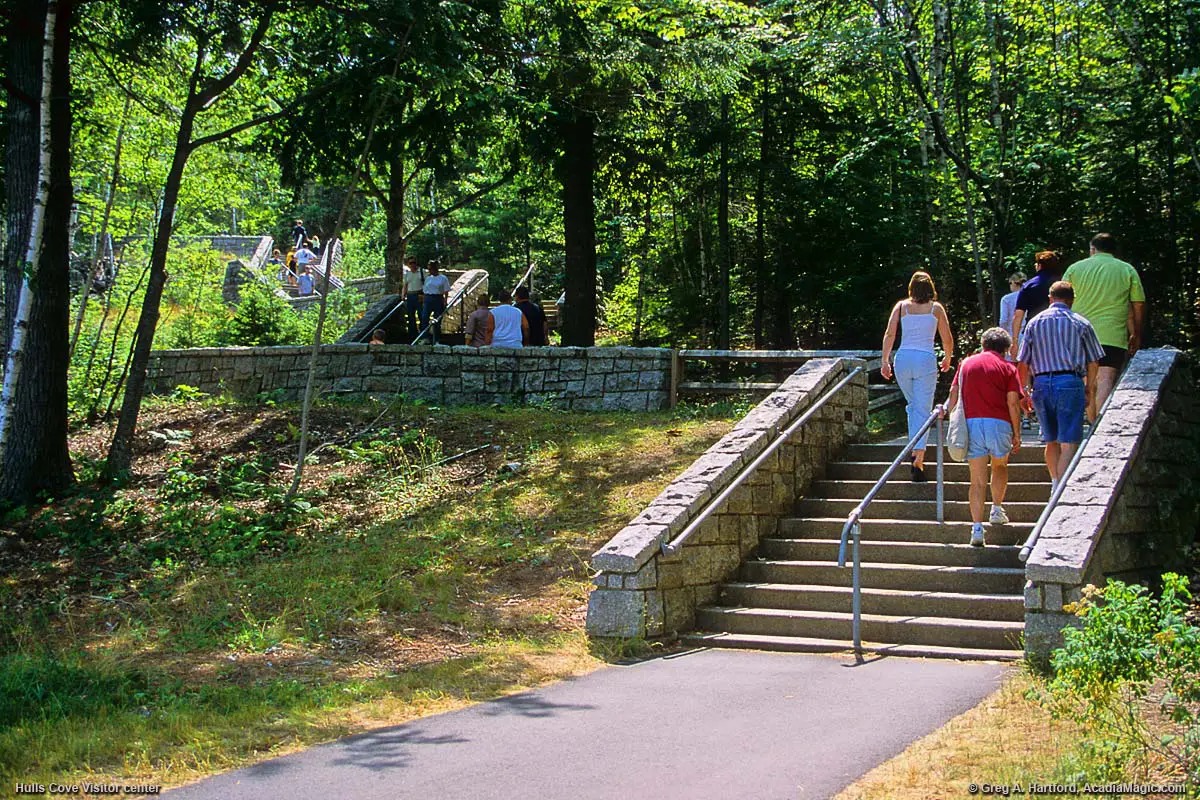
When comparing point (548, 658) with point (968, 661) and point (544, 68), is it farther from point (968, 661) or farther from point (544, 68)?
point (544, 68)

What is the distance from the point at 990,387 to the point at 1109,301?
1.99 metres

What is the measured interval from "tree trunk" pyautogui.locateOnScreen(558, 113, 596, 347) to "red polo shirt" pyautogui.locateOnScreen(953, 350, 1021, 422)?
31.9 feet

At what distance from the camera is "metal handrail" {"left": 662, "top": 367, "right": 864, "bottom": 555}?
8.58 m

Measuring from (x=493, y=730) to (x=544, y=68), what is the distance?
414 inches

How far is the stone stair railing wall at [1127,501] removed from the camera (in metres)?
7.15

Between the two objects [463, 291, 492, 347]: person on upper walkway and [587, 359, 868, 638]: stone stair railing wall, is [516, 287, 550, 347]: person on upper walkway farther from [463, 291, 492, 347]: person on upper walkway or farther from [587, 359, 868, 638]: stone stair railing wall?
[587, 359, 868, 638]: stone stair railing wall

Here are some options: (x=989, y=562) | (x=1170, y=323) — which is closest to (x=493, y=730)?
(x=989, y=562)

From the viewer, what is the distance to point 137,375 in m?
13.9

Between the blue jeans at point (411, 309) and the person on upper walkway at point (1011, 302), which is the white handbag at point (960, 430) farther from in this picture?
the blue jeans at point (411, 309)

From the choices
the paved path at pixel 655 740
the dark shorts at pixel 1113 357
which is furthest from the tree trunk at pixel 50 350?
the dark shorts at pixel 1113 357

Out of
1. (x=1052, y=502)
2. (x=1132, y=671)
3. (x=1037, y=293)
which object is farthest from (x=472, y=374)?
(x=1132, y=671)

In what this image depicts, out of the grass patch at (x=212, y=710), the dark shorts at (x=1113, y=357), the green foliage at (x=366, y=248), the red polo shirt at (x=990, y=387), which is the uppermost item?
the green foliage at (x=366, y=248)

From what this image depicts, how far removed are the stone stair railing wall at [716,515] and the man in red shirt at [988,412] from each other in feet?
5.70

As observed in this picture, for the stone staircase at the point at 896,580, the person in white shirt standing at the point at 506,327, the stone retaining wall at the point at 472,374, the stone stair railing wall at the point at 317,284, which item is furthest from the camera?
the stone stair railing wall at the point at 317,284
